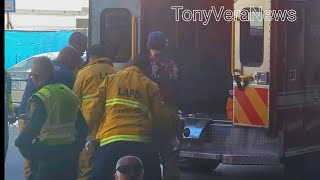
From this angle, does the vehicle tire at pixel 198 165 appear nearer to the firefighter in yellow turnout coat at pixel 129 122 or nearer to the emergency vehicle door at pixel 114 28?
the emergency vehicle door at pixel 114 28

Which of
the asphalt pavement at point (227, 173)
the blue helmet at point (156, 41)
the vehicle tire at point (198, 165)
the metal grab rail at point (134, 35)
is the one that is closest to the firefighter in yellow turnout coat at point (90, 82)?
the blue helmet at point (156, 41)

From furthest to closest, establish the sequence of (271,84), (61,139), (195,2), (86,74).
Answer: (195,2) < (271,84) < (86,74) < (61,139)

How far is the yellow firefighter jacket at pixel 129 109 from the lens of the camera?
218 inches

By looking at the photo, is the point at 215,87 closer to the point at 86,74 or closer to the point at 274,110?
the point at 274,110

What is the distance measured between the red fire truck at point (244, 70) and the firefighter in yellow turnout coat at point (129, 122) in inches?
89.8

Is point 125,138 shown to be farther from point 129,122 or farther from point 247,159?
point 247,159

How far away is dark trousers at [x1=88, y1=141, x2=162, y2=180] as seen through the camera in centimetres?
550

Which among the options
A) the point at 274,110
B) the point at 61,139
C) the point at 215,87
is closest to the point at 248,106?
the point at 274,110

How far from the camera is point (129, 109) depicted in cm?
557

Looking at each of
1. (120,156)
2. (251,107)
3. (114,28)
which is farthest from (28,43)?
(120,156)

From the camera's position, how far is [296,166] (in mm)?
8516

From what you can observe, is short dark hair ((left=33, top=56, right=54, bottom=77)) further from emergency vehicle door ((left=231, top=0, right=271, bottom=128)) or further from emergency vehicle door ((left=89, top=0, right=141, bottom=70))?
emergency vehicle door ((left=89, top=0, right=141, bottom=70))

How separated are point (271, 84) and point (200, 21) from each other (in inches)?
86.4

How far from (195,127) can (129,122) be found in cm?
292
